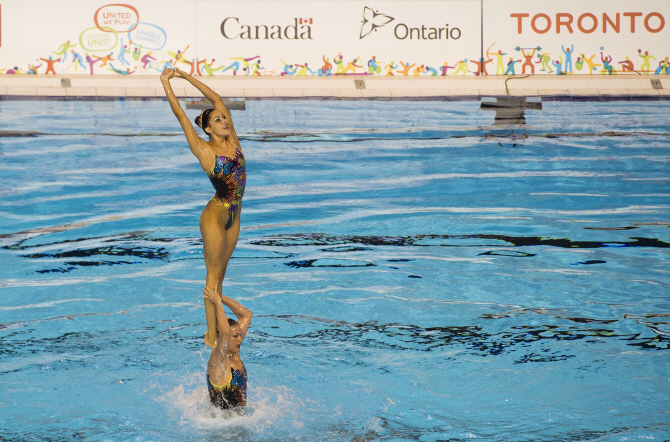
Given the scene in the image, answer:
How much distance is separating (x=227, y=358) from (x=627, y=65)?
15.2 meters

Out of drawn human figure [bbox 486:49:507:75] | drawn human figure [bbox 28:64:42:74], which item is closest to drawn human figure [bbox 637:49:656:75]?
drawn human figure [bbox 486:49:507:75]

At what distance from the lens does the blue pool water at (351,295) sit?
395cm

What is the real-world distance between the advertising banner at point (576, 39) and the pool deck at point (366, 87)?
0.28m

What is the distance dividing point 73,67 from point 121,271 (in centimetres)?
1082

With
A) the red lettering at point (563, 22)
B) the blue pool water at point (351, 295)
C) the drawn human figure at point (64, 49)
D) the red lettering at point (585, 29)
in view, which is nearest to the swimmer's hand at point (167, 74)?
the blue pool water at point (351, 295)

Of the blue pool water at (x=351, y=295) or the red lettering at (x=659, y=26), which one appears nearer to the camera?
the blue pool water at (x=351, y=295)

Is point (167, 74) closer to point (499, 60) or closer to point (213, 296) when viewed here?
point (213, 296)

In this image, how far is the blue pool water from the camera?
3953mm

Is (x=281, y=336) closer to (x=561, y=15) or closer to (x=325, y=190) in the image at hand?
(x=325, y=190)

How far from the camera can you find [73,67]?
15.6 meters

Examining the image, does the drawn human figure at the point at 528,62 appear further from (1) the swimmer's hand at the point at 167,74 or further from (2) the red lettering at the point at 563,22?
(1) the swimmer's hand at the point at 167,74

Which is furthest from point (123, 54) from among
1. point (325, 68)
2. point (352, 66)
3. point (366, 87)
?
point (366, 87)

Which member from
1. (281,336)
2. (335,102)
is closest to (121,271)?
(281,336)

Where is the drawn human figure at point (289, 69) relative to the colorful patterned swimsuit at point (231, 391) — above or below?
above
